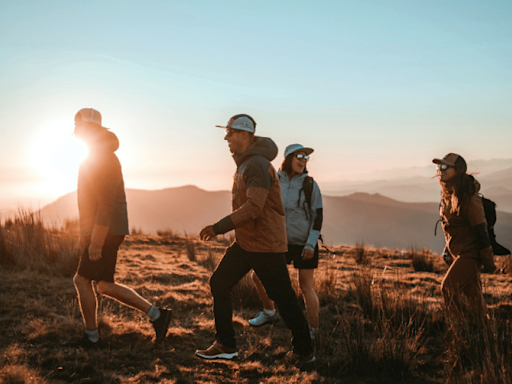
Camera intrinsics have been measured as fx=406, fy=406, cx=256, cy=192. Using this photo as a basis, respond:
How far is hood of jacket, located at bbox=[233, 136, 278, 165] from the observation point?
338 centimetres

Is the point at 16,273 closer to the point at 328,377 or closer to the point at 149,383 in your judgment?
the point at 149,383

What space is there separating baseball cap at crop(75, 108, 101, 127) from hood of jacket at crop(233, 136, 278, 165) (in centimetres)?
136

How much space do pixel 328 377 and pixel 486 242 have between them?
1.99 meters

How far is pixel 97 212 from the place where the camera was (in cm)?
359

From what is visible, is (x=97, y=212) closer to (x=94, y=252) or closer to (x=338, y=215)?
(x=94, y=252)

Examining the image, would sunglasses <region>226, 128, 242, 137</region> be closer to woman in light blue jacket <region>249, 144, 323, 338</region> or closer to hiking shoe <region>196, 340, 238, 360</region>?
woman in light blue jacket <region>249, 144, 323, 338</region>

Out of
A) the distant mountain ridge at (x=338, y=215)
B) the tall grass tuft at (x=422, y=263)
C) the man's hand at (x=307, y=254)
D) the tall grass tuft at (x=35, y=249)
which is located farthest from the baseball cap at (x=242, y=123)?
the distant mountain ridge at (x=338, y=215)

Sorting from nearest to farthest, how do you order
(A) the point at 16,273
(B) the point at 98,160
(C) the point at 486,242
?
(B) the point at 98,160 → (C) the point at 486,242 → (A) the point at 16,273

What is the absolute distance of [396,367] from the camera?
351 cm

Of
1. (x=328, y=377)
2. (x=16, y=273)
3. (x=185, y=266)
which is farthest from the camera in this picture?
(x=185, y=266)

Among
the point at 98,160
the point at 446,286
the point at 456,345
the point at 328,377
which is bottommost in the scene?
the point at 328,377

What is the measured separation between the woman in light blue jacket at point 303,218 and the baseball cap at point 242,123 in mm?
1098

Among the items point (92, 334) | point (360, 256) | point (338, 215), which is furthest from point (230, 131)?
point (338, 215)

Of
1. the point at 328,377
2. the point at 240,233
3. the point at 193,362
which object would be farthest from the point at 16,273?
the point at 328,377
